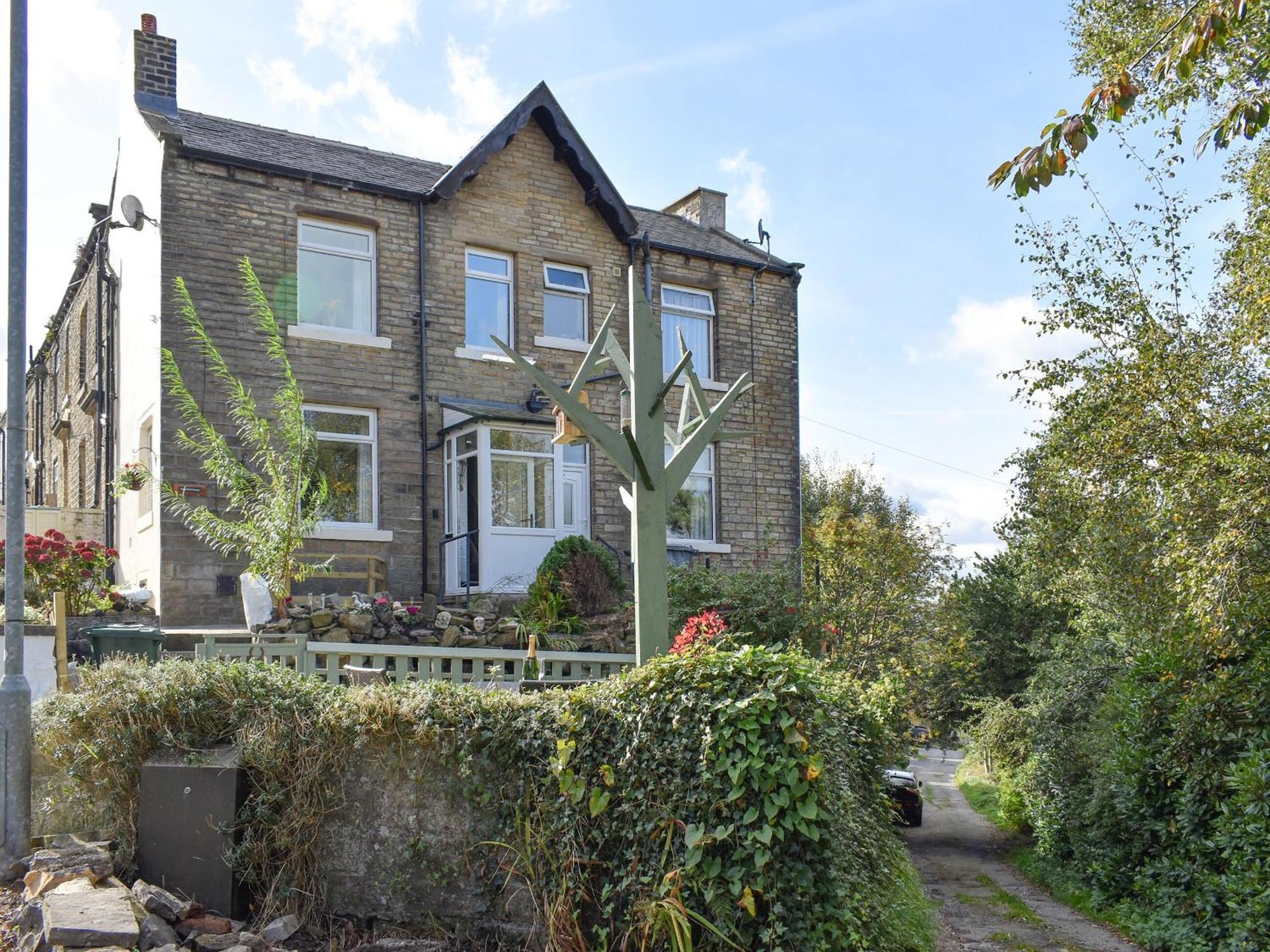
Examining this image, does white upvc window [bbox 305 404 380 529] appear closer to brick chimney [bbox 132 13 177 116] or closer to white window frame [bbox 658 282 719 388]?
brick chimney [bbox 132 13 177 116]

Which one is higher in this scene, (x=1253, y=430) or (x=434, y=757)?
(x=1253, y=430)

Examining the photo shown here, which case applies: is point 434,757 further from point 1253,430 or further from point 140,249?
point 140,249

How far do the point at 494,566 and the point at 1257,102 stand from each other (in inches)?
461

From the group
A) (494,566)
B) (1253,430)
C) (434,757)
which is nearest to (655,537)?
(434,757)

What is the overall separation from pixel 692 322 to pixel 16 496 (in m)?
13.7

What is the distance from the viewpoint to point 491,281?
17.7 m

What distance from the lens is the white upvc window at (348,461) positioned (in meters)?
15.9

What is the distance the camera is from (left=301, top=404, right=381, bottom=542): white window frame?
15.6m

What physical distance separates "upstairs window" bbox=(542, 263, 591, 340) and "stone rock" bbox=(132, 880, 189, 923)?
12.7 metres

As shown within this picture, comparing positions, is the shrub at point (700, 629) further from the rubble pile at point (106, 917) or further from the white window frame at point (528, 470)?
the white window frame at point (528, 470)

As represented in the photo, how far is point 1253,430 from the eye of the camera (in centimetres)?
1013

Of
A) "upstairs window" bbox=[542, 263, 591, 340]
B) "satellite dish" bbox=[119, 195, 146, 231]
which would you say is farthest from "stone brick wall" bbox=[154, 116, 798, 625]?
"satellite dish" bbox=[119, 195, 146, 231]

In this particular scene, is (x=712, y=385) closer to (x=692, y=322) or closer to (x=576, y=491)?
(x=692, y=322)

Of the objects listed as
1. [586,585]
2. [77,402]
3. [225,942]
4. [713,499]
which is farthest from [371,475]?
[225,942]
